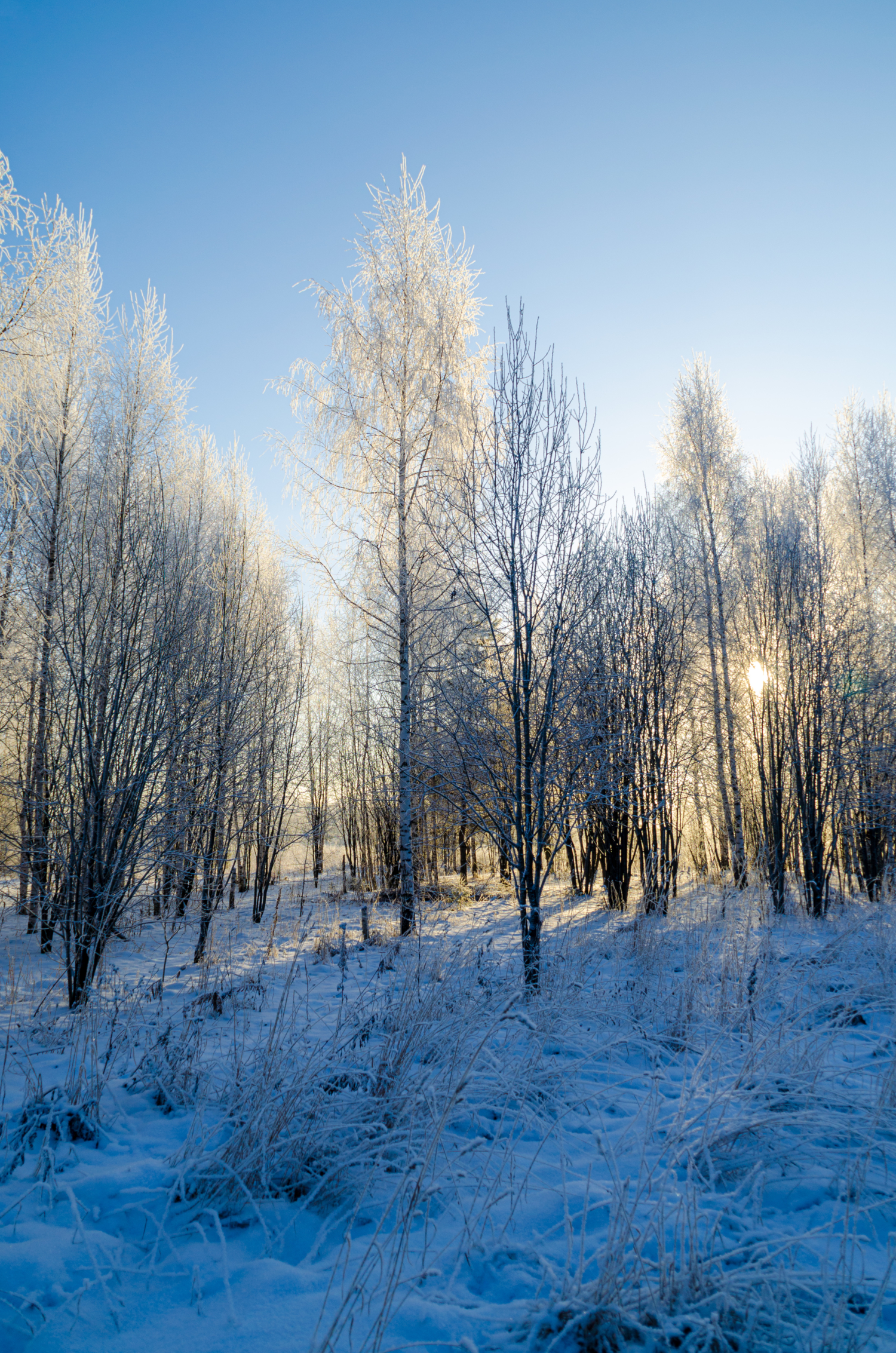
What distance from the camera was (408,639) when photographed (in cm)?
814

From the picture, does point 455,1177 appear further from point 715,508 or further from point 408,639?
point 715,508

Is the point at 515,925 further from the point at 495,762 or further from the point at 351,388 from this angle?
the point at 351,388

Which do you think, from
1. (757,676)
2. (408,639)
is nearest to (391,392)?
(408,639)

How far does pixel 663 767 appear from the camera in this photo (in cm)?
829

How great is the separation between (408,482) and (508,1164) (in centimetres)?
787

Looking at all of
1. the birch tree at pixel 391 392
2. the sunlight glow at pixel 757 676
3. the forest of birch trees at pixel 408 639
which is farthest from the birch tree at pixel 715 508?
the birch tree at pixel 391 392

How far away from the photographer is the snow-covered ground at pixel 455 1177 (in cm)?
145

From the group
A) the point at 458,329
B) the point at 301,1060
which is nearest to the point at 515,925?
the point at 301,1060

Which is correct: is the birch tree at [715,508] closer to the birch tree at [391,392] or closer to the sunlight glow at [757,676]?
the sunlight glow at [757,676]

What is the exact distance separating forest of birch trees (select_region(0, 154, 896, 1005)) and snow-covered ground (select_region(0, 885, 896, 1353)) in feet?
4.18

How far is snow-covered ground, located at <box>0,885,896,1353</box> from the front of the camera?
1.45m

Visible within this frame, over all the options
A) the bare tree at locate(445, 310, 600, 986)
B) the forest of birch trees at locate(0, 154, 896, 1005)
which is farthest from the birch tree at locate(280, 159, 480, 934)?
the bare tree at locate(445, 310, 600, 986)

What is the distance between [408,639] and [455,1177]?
651 cm

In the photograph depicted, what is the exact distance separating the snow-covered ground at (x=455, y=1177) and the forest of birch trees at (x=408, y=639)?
1.28 m
